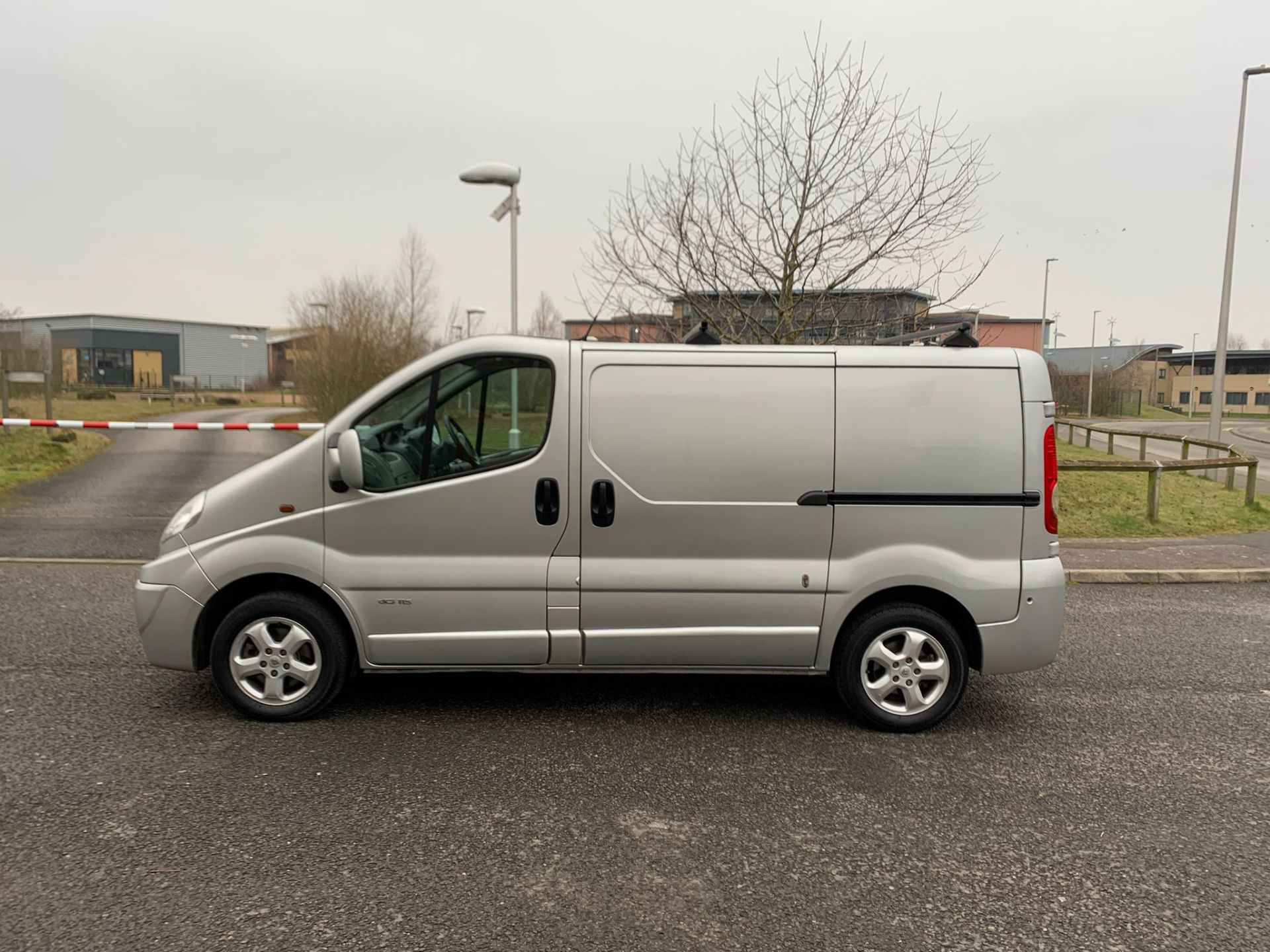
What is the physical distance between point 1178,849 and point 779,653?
70.3 inches

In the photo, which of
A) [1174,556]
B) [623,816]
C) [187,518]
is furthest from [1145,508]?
[187,518]

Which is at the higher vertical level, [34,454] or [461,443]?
[461,443]

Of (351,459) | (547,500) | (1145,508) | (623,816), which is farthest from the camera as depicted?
(1145,508)

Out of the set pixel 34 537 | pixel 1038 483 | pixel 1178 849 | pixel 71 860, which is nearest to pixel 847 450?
pixel 1038 483

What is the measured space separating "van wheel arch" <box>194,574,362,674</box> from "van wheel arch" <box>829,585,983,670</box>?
2.43 m

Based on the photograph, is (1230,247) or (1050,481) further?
(1230,247)

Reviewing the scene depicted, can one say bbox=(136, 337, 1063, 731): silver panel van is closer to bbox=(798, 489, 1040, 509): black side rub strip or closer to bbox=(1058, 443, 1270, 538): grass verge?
bbox=(798, 489, 1040, 509): black side rub strip

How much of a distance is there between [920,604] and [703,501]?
1.24 m

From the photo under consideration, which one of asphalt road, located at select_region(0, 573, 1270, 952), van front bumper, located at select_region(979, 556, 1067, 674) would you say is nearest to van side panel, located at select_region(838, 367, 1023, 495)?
van front bumper, located at select_region(979, 556, 1067, 674)

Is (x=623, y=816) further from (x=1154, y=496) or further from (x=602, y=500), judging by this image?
(x=1154, y=496)

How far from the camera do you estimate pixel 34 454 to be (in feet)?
48.2

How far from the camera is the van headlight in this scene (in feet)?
14.6

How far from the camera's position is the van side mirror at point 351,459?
4.20 m

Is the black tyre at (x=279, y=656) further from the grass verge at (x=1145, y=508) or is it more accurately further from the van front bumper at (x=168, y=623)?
the grass verge at (x=1145, y=508)
